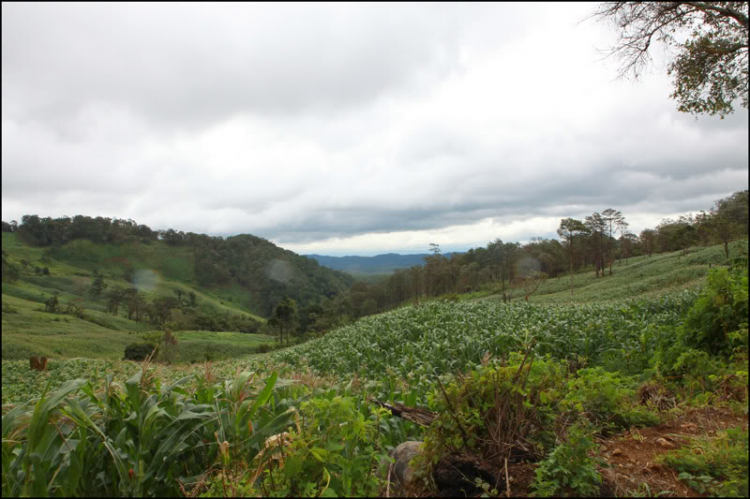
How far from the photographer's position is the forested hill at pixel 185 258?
128125 mm

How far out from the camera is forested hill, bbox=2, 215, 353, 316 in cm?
12812

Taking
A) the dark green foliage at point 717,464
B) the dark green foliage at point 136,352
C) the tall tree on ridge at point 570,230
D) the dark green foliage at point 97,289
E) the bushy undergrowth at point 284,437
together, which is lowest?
the dark green foliage at point 136,352

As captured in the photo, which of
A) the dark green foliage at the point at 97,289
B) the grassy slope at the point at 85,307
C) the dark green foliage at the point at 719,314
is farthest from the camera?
the dark green foliage at the point at 97,289

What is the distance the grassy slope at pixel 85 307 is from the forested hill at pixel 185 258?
773 millimetres

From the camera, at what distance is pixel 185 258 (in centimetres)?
14388

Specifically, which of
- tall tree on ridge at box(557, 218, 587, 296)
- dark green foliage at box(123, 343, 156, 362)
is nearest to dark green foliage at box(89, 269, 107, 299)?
dark green foliage at box(123, 343, 156, 362)

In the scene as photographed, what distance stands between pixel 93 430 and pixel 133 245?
526 feet

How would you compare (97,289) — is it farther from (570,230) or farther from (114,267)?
(570,230)

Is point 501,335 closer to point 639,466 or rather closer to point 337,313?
point 639,466

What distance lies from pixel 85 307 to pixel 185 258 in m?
54.7

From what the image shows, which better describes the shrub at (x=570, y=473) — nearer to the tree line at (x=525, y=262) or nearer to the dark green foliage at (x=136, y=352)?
the tree line at (x=525, y=262)

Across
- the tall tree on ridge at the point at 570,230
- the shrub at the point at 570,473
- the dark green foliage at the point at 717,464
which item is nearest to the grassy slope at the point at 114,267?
the tall tree on ridge at the point at 570,230

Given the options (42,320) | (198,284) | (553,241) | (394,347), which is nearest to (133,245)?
(198,284)

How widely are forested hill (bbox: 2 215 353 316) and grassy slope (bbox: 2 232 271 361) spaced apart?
0.77 meters
